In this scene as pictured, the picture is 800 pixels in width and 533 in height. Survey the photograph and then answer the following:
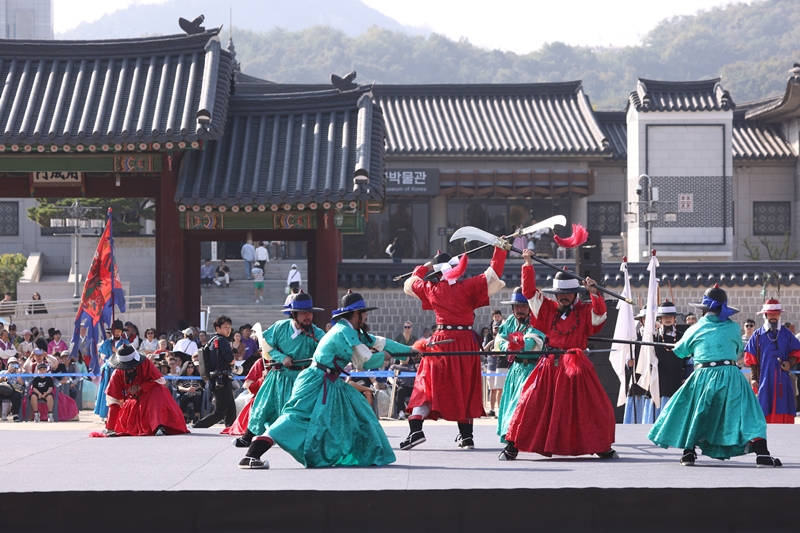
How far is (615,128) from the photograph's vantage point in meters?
31.3

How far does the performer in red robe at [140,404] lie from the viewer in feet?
34.0

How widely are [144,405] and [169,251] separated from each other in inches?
204

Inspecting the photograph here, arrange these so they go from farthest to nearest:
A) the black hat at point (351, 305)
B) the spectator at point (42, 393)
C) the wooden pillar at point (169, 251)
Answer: the wooden pillar at point (169, 251) → the spectator at point (42, 393) → the black hat at point (351, 305)

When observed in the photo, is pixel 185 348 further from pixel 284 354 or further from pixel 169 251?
pixel 284 354

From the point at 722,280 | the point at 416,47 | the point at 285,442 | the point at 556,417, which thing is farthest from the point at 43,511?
the point at 416,47

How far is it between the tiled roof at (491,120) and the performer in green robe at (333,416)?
21.1 metres

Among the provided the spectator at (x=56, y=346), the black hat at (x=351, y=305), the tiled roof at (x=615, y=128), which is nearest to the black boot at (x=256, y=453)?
the black hat at (x=351, y=305)

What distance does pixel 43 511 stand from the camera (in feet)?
22.1

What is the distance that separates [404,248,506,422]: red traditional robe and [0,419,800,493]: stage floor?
1.37 ft

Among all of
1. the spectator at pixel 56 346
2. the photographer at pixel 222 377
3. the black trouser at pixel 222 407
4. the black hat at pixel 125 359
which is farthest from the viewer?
the spectator at pixel 56 346

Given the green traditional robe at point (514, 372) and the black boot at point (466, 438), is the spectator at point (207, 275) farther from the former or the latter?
the black boot at point (466, 438)

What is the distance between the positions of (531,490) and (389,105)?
2528cm

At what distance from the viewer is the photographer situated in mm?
11438

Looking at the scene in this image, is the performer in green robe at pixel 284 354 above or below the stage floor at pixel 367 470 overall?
above
